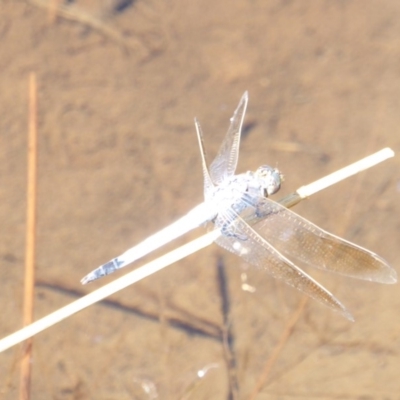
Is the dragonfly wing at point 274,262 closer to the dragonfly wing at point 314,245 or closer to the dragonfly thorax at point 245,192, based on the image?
the dragonfly wing at point 314,245

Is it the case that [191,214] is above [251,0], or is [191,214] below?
below

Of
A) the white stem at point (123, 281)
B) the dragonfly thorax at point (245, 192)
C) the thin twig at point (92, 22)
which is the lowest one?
the white stem at point (123, 281)

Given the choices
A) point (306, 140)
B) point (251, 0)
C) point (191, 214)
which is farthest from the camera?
point (251, 0)

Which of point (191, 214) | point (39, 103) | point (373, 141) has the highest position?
point (39, 103)

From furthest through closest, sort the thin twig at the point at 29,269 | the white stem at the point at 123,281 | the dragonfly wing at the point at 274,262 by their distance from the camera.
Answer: the dragonfly wing at the point at 274,262 → the thin twig at the point at 29,269 → the white stem at the point at 123,281

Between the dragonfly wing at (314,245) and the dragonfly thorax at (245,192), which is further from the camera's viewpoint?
the dragonfly thorax at (245,192)

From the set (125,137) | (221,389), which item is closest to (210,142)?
(125,137)

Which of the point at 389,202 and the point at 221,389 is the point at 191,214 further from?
the point at 389,202

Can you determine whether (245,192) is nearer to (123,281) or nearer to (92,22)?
(123,281)

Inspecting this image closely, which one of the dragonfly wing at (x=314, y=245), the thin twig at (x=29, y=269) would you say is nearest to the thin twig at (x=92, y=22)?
the thin twig at (x=29, y=269)
